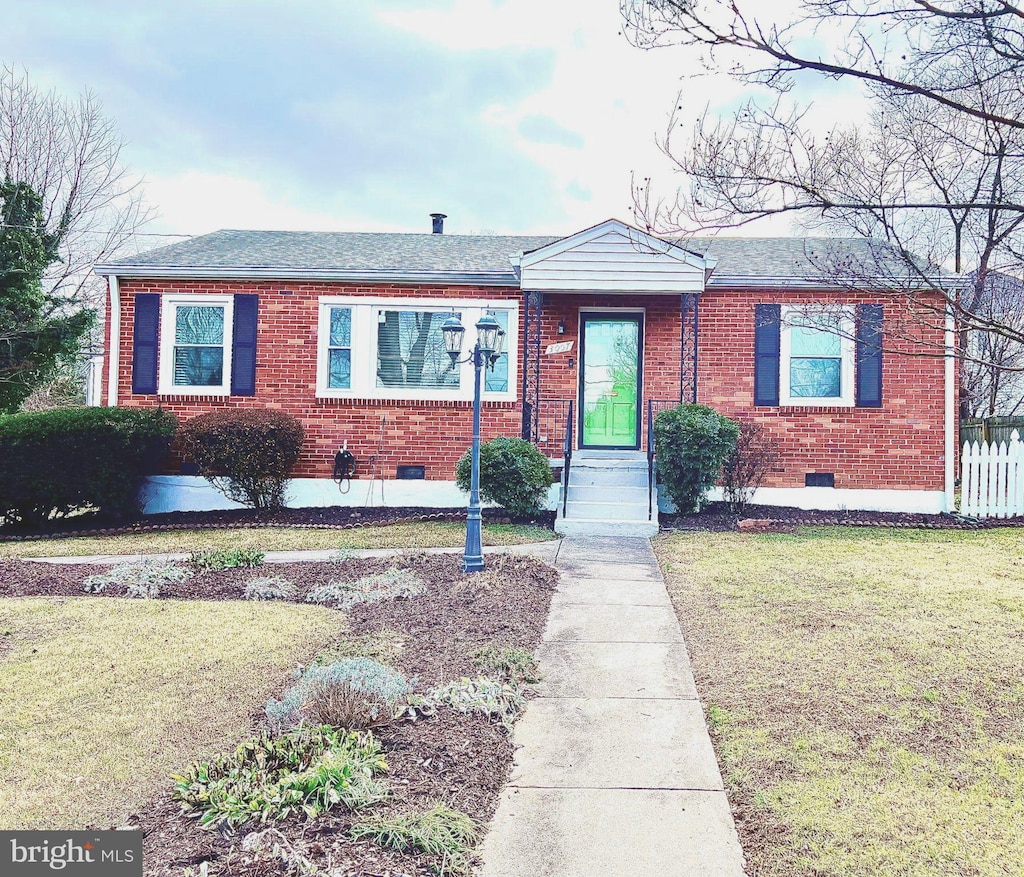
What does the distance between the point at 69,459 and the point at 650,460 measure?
825cm

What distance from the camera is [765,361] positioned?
39.2ft

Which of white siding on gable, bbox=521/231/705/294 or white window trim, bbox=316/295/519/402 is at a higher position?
white siding on gable, bbox=521/231/705/294

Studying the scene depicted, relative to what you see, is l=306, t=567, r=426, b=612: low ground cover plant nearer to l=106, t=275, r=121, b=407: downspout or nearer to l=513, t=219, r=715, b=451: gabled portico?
l=513, t=219, r=715, b=451: gabled portico

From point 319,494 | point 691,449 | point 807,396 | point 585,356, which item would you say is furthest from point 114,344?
point 807,396

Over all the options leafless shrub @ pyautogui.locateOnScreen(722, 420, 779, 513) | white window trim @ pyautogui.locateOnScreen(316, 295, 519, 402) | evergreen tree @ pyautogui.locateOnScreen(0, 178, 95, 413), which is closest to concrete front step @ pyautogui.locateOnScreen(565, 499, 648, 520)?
leafless shrub @ pyautogui.locateOnScreen(722, 420, 779, 513)

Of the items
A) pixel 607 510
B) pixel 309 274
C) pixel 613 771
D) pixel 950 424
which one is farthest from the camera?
pixel 309 274

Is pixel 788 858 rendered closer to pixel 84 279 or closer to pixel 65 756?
pixel 65 756

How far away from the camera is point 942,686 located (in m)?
4.37

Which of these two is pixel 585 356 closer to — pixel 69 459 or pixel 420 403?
pixel 420 403

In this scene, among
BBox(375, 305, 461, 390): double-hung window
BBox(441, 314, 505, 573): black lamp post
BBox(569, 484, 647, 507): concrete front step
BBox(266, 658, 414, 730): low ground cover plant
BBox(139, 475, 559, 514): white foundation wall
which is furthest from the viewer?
BBox(375, 305, 461, 390): double-hung window

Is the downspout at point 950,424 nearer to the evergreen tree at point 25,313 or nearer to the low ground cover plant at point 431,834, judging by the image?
the low ground cover plant at point 431,834

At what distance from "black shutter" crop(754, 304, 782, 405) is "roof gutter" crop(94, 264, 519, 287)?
3.82m

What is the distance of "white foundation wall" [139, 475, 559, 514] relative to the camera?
12.2 meters

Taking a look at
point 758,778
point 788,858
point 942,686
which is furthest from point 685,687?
point 788,858
